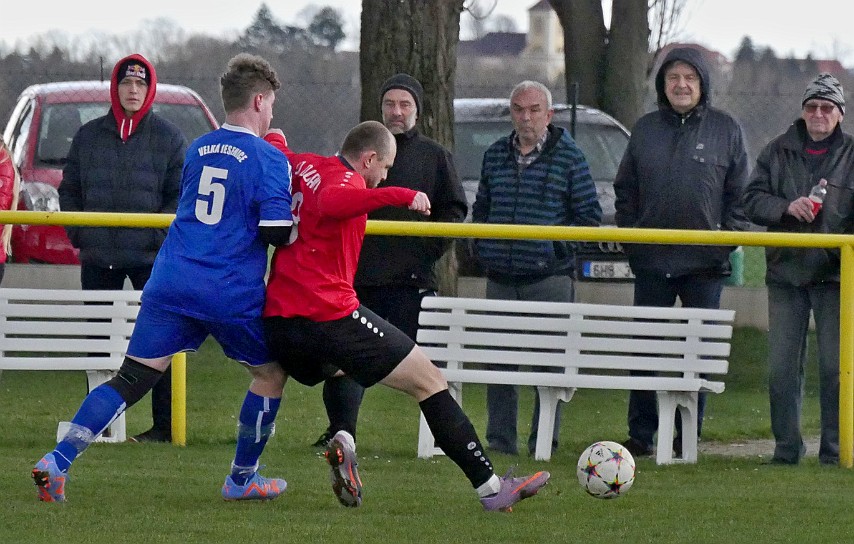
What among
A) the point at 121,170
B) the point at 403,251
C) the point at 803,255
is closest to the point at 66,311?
the point at 121,170

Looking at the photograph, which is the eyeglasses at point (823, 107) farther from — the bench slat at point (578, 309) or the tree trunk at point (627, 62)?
the tree trunk at point (627, 62)

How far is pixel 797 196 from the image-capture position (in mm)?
7777

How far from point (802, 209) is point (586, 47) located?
948 centimetres

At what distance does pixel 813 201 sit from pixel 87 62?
12.1 meters

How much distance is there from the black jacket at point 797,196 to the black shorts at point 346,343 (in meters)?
2.64

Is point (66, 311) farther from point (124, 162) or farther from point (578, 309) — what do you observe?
point (578, 309)

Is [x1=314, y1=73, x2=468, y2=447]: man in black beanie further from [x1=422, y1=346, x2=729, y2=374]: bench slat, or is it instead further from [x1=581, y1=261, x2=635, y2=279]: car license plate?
[x1=581, y1=261, x2=635, y2=279]: car license plate

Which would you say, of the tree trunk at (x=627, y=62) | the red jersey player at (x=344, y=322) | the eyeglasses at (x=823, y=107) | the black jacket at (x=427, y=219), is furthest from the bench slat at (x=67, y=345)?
the tree trunk at (x=627, y=62)

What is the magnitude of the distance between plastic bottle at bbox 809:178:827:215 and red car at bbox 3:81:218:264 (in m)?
5.82

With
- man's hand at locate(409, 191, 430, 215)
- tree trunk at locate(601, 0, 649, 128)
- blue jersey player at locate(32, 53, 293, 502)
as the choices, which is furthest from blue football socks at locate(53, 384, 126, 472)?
tree trunk at locate(601, 0, 649, 128)

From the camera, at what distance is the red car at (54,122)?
1156 cm

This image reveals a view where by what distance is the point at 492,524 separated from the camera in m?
5.84

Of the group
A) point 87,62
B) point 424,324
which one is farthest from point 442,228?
point 87,62

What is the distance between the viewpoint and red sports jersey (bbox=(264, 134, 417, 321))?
5.88 m
